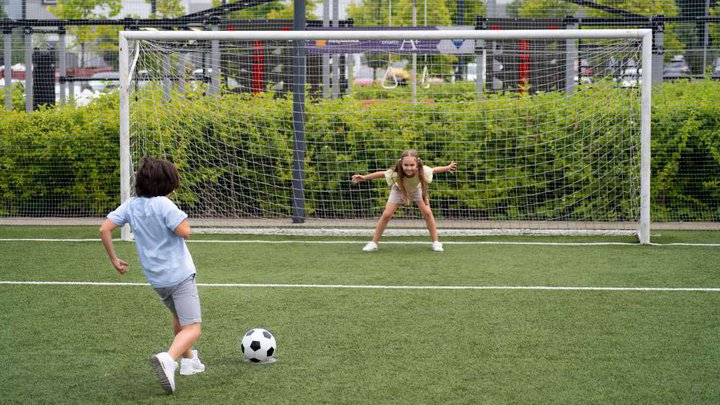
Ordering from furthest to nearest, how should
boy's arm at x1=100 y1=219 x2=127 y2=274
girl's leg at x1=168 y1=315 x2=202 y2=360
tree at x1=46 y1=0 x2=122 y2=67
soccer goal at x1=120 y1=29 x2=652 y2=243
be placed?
tree at x1=46 y1=0 x2=122 y2=67 < soccer goal at x1=120 y1=29 x2=652 y2=243 < boy's arm at x1=100 y1=219 x2=127 y2=274 < girl's leg at x1=168 y1=315 x2=202 y2=360

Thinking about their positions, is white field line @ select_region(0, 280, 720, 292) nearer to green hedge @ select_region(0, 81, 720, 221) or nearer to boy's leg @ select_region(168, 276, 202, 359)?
Answer: boy's leg @ select_region(168, 276, 202, 359)

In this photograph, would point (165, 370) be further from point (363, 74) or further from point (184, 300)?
point (363, 74)

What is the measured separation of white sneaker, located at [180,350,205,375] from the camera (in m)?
5.11

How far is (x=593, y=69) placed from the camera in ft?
37.7

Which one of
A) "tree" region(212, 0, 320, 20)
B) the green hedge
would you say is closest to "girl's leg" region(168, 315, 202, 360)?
the green hedge

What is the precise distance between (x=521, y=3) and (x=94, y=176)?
8284mm

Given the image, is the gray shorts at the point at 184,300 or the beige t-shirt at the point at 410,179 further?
the beige t-shirt at the point at 410,179

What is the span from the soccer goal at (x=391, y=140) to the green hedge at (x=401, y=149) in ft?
0.06

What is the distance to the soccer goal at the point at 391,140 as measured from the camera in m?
11.3

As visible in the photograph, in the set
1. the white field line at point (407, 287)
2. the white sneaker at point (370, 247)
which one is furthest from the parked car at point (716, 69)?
the white field line at point (407, 287)

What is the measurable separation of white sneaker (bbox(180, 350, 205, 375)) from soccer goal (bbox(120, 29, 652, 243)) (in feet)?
19.0

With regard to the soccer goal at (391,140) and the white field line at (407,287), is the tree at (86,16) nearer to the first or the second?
the soccer goal at (391,140)

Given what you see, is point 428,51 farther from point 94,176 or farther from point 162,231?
point 162,231

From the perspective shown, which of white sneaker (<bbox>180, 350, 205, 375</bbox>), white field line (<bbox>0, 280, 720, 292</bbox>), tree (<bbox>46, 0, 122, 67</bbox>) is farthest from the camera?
tree (<bbox>46, 0, 122, 67</bbox>)
